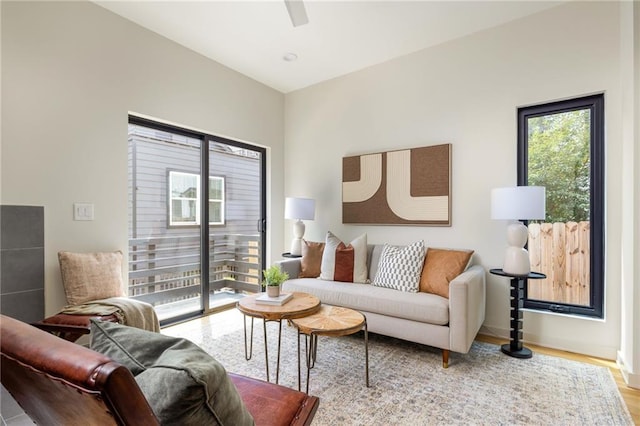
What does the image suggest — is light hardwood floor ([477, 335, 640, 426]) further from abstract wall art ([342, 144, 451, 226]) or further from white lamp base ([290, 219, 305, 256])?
white lamp base ([290, 219, 305, 256])

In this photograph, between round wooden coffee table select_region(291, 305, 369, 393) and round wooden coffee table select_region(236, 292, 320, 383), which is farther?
round wooden coffee table select_region(236, 292, 320, 383)

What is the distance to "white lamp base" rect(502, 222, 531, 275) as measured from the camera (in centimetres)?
260

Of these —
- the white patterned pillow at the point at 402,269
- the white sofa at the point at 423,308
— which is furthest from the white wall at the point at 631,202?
the white patterned pillow at the point at 402,269

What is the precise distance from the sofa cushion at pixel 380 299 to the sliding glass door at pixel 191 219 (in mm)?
1103

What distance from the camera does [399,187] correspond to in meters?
3.60

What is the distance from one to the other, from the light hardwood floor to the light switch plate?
3675 mm

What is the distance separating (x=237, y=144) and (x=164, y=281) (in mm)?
1873

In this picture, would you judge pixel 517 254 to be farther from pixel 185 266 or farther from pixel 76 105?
pixel 76 105

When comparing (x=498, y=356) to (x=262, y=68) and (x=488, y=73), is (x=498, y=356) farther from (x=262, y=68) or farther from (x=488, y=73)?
(x=262, y=68)

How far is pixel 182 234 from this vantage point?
353 centimetres

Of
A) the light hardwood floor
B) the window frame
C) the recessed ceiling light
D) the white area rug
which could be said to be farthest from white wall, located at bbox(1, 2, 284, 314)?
the light hardwood floor

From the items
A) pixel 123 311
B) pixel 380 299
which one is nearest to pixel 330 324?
pixel 380 299

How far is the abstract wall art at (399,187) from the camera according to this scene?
3.35 meters

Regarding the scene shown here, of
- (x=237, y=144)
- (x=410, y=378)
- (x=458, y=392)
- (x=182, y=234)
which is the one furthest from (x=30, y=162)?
(x=458, y=392)
